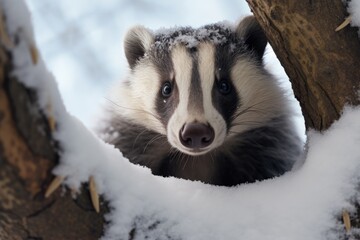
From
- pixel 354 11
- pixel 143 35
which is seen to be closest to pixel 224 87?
pixel 143 35

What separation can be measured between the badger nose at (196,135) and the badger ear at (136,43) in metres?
0.85

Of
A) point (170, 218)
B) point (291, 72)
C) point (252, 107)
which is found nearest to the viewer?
point (170, 218)

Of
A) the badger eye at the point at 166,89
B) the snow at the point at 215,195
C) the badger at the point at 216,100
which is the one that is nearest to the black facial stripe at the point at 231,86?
the badger at the point at 216,100

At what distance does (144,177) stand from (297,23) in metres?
0.81

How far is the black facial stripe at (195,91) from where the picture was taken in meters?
2.33

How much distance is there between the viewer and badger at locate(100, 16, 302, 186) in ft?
8.65

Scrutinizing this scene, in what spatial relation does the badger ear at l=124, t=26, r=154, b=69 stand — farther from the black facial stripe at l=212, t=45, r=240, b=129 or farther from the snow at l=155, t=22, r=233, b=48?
the black facial stripe at l=212, t=45, r=240, b=129

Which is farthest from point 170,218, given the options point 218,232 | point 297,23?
point 297,23

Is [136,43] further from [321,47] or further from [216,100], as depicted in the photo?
[321,47]

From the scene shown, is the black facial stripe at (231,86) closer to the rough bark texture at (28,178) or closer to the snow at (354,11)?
the snow at (354,11)

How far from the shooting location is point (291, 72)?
2121 millimetres

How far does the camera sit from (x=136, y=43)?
3014mm

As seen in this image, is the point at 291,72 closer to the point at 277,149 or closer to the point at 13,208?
the point at 277,149

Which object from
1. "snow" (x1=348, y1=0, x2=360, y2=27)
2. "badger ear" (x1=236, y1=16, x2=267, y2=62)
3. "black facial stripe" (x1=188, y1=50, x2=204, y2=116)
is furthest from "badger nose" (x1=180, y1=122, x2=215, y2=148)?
"badger ear" (x1=236, y1=16, x2=267, y2=62)
